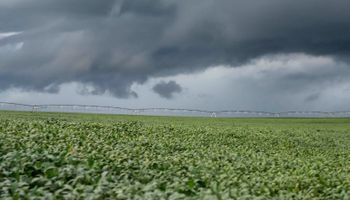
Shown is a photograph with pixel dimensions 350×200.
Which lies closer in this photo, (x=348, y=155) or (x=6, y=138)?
(x=6, y=138)

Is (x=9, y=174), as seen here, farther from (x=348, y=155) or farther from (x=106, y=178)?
(x=348, y=155)

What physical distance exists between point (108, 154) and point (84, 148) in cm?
181

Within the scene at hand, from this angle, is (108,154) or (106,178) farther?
(108,154)

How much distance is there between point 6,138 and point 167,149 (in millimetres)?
8002

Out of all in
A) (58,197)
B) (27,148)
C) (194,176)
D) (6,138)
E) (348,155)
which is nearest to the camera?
(58,197)

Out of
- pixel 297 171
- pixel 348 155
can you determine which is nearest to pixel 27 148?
pixel 297 171

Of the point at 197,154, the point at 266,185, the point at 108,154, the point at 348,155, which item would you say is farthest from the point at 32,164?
the point at 348,155

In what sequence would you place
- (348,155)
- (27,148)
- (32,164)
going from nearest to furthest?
(32,164) < (27,148) < (348,155)

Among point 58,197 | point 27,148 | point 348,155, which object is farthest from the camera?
point 348,155

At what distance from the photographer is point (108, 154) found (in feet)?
72.0

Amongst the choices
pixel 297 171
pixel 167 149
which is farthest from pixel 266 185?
pixel 167 149

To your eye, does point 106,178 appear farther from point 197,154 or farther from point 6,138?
point 197,154

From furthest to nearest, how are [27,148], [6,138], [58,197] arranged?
[6,138], [27,148], [58,197]

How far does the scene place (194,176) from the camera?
62.6 ft
